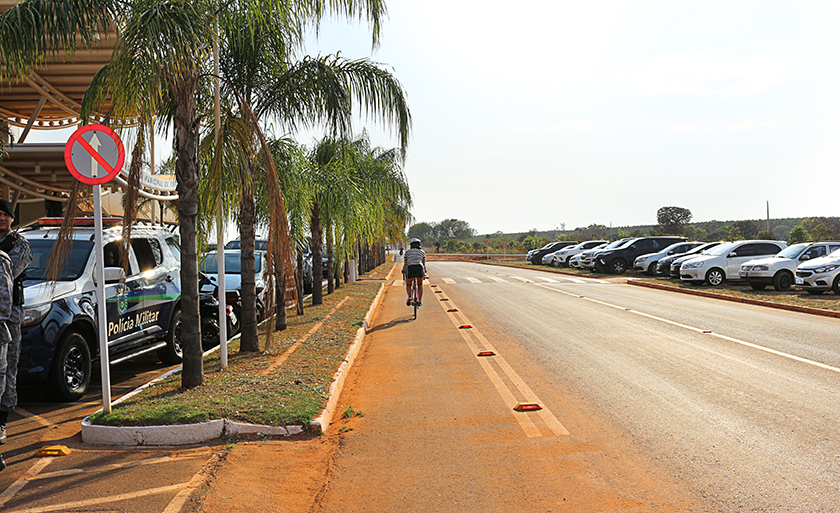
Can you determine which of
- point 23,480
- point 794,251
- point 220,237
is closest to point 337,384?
point 220,237

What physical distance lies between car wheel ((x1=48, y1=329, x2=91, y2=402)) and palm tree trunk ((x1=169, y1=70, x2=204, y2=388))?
56.4 inches

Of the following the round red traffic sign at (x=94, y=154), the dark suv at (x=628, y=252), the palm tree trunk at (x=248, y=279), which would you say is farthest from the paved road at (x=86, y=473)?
the dark suv at (x=628, y=252)

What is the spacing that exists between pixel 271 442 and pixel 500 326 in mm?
7891

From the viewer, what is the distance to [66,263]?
307 inches

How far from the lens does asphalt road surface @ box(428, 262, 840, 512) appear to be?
175 inches

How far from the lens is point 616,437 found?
5422 millimetres

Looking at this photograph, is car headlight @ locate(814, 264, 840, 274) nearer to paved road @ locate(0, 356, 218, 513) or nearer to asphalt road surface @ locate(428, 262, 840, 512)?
asphalt road surface @ locate(428, 262, 840, 512)

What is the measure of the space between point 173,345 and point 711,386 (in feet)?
25.5

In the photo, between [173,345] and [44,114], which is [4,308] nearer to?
[173,345]

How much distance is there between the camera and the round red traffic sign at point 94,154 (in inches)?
237

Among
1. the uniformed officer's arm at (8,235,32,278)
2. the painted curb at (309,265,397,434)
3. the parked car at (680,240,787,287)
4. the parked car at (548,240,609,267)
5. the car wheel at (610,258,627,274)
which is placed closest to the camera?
the uniformed officer's arm at (8,235,32,278)

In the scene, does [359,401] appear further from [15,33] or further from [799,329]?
[799,329]

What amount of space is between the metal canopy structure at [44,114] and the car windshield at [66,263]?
17409mm

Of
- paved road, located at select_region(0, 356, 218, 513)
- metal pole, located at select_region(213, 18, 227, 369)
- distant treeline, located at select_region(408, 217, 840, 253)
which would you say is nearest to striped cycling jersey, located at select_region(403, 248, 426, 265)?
metal pole, located at select_region(213, 18, 227, 369)
